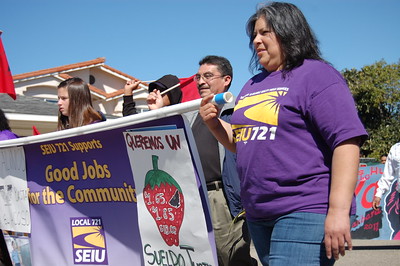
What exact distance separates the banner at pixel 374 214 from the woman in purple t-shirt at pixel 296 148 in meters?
7.53

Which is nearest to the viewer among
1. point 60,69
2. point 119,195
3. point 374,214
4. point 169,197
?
point 169,197

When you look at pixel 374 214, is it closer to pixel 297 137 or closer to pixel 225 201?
pixel 225 201

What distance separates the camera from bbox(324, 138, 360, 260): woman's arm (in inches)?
89.4

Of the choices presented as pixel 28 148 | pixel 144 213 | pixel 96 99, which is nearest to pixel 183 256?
pixel 144 213

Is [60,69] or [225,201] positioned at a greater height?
[60,69]

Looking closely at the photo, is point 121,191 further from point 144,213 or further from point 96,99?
point 96,99

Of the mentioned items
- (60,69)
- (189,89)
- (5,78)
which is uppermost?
(60,69)

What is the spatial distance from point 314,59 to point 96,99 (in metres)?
23.8

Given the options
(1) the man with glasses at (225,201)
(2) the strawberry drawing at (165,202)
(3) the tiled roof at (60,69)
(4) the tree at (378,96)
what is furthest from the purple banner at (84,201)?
(4) the tree at (378,96)

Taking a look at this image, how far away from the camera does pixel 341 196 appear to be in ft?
7.55

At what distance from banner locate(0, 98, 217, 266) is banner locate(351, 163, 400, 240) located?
6777 millimetres

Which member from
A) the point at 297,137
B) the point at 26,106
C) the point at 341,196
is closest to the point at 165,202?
the point at 297,137

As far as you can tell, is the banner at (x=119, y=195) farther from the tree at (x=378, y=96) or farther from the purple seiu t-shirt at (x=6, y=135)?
the tree at (x=378, y=96)

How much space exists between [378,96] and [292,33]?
25826mm
